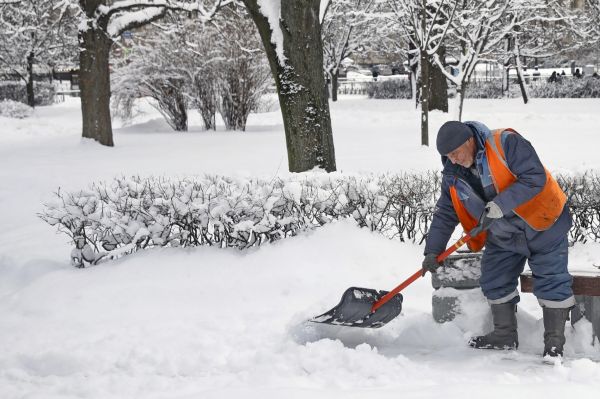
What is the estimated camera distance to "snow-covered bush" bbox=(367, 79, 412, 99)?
110ft

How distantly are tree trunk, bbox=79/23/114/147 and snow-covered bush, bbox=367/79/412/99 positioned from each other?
20178mm

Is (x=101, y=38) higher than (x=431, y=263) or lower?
higher

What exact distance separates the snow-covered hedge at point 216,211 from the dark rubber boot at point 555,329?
2207 millimetres

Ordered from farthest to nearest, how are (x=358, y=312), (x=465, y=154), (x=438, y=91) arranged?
1. (x=438, y=91)
2. (x=358, y=312)
3. (x=465, y=154)

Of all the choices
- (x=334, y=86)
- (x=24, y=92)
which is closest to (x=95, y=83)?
(x=334, y=86)

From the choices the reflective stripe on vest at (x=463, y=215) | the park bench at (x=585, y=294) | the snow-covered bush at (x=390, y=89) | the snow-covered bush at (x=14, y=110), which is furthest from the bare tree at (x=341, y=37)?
the park bench at (x=585, y=294)

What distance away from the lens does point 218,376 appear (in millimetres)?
4047

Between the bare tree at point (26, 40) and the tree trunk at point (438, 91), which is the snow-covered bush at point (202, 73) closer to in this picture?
the tree trunk at point (438, 91)

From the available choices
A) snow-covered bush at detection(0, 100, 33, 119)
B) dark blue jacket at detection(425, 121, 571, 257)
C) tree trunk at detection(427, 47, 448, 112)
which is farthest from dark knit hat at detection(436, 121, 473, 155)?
snow-covered bush at detection(0, 100, 33, 119)

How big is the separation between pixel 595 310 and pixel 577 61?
4145 centimetres

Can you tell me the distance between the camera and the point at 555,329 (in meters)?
4.07

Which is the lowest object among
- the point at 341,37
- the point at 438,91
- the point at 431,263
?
the point at 431,263

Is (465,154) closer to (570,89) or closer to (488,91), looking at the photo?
(570,89)

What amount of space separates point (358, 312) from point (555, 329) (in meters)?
1.18
